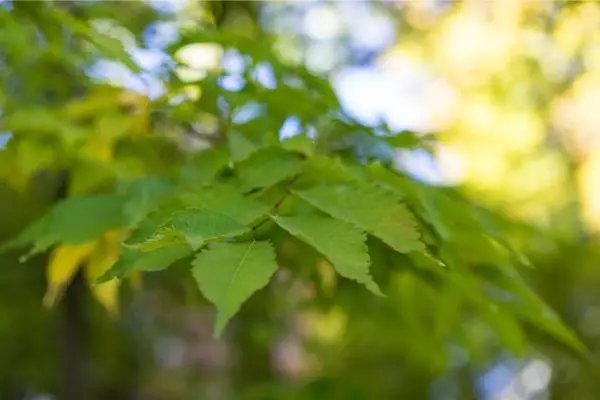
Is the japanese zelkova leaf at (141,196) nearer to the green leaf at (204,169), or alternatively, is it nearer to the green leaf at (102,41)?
the green leaf at (204,169)

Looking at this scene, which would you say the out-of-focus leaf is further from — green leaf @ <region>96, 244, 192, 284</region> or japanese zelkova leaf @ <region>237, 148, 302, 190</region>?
green leaf @ <region>96, 244, 192, 284</region>

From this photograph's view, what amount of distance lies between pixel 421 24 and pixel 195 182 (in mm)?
2195

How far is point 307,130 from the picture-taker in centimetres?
83

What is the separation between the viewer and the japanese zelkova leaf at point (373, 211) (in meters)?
0.56

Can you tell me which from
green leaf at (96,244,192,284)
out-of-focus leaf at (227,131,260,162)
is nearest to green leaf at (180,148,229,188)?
out-of-focus leaf at (227,131,260,162)

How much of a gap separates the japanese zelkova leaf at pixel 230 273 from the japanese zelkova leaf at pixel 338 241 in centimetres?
3

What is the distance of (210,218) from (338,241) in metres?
0.09

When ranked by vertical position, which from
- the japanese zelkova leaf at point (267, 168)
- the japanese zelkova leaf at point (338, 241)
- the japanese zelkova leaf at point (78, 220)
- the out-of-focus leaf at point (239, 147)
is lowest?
the japanese zelkova leaf at point (78, 220)

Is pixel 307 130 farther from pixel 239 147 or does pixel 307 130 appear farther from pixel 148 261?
pixel 148 261

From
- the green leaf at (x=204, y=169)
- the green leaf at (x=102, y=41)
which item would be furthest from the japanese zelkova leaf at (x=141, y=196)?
the green leaf at (x=102, y=41)

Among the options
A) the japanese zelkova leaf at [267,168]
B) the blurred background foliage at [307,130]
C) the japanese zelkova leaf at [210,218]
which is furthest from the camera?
the blurred background foliage at [307,130]

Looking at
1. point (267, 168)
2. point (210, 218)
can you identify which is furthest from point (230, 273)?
point (267, 168)

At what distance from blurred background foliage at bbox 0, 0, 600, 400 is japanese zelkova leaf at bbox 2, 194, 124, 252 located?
112 mm

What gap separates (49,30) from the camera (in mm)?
984
